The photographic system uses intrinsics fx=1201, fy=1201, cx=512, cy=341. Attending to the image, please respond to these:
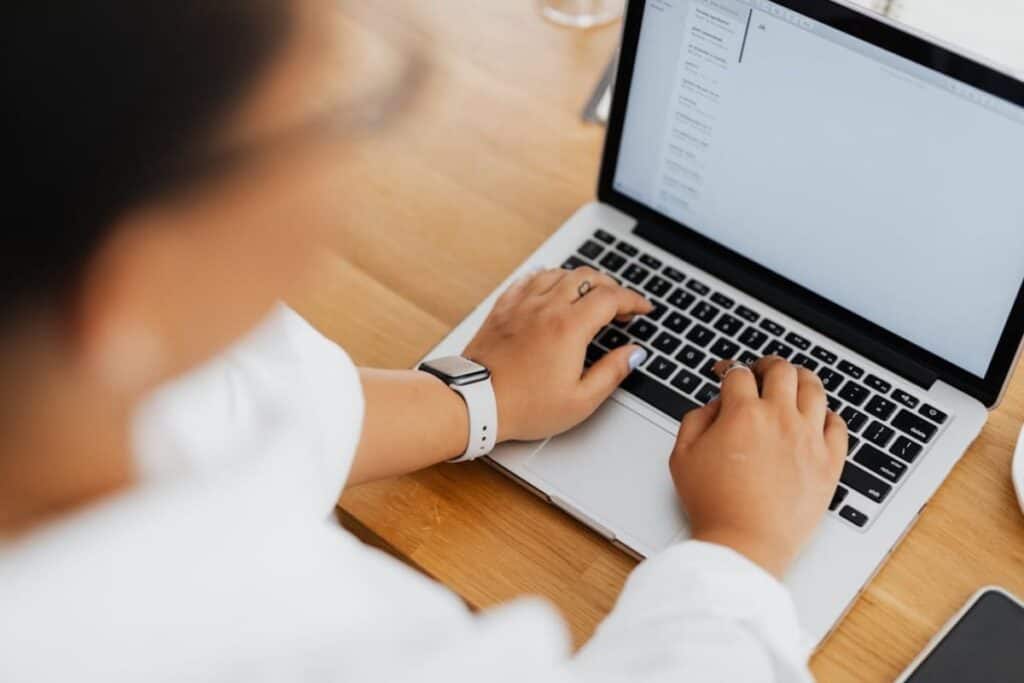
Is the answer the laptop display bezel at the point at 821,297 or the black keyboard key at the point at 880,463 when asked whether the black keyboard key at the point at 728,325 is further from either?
the black keyboard key at the point at 880,463

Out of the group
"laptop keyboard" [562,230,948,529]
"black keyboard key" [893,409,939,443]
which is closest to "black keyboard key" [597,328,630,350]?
"laptop keyboard" [562,230,948,529]

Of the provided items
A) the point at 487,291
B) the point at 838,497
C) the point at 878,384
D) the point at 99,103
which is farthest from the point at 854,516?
the point at 99,103

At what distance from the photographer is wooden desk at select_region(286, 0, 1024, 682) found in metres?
0.78

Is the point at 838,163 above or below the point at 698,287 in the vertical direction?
above

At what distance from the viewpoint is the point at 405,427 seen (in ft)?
2.65

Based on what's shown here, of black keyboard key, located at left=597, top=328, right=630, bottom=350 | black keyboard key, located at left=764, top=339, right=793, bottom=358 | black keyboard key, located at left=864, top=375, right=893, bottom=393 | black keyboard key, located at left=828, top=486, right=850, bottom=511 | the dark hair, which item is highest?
the dark hair

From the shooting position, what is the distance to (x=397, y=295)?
0.97 metres

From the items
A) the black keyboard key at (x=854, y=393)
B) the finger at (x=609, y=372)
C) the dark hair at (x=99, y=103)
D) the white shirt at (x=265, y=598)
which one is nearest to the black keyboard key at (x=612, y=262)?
the finger at (x=609, y=372)

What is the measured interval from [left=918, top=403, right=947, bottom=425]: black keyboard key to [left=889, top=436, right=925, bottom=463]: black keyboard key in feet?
0.08

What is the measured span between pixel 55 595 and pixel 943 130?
591mm

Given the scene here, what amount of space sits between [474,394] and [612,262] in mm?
193

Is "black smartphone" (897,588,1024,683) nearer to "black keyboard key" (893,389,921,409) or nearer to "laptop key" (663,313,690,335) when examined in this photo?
"black keyboard key" (893,389,921,409)

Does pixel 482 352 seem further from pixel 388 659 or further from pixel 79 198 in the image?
pixel 79 198

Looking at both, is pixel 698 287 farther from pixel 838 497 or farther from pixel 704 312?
pixel 838 497
